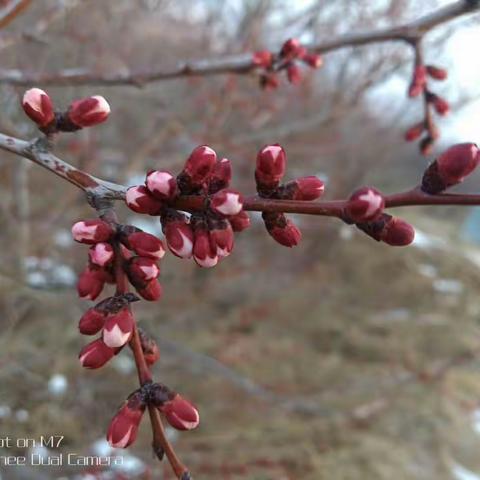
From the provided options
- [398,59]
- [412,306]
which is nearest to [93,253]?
[398,59]

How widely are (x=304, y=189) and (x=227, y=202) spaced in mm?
129

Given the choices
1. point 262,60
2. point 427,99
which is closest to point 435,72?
point 427,99

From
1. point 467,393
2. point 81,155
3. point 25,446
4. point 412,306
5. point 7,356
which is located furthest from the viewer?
point 412,306

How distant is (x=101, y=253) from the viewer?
88 cm

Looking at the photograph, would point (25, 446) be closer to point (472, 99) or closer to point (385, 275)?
point (472, 99)

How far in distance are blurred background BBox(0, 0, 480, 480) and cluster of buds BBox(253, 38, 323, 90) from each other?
1.05 metres

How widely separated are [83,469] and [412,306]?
5893 mm

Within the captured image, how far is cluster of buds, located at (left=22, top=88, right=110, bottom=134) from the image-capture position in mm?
995

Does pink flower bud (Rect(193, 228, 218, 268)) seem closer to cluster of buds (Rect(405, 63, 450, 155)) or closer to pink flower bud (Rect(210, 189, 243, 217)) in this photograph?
pink flower bud (Rect(210, 189, 243, 217))

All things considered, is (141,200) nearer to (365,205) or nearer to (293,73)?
(365,205)

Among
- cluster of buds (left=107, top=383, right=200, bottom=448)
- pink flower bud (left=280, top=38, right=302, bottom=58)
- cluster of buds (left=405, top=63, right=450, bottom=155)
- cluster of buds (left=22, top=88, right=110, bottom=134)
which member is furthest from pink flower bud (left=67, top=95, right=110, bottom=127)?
cluster of buds (left=405, top=63, right=450, bottom=155)

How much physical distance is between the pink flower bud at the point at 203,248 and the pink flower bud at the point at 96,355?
0.19 m

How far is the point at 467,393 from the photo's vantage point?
639cm

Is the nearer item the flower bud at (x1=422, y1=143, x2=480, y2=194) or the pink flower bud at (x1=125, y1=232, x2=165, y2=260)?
the flower bud at (x1=422, y1=143, x2=480, y2=194)
